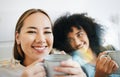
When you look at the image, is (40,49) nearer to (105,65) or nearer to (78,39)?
(78,39)

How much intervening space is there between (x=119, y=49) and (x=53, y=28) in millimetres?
401

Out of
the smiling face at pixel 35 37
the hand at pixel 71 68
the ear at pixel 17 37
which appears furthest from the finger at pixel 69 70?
the ear at pixel 17 37

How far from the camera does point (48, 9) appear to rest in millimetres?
1126

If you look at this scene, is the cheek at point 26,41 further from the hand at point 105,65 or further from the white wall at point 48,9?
the hand at point 105,65

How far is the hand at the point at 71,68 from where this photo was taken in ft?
3.59

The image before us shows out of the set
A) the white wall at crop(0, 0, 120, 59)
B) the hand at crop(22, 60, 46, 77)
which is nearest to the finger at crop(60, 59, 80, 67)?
the hand at crop(22, 60, 46, 77)

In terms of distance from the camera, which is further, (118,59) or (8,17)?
(118,59)

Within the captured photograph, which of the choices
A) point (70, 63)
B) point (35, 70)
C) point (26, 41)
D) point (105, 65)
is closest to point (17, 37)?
point (26, 41)

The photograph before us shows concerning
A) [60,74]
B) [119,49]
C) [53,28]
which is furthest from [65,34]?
[119,49]

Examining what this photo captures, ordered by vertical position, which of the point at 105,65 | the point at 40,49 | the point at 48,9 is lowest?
→ the point at 105,65

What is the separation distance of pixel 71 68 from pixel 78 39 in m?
0.17

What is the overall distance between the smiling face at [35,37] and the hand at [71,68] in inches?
4.0

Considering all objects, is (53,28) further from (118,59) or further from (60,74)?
(118,59)

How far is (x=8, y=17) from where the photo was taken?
1.07 m
